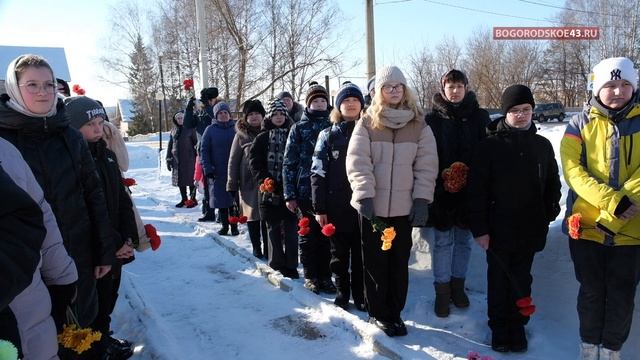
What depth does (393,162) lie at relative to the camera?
3.77 meters

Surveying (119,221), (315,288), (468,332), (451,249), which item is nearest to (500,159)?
(451,249)

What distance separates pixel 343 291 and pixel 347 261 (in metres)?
0.29

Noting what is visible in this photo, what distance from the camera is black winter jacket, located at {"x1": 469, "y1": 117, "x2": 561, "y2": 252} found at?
3.56m

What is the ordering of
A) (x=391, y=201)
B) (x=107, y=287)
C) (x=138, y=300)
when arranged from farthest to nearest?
1. (x=138, y=300)
2. (x=391, y=201)
3. (x=107, y=287)

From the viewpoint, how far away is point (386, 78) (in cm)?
380

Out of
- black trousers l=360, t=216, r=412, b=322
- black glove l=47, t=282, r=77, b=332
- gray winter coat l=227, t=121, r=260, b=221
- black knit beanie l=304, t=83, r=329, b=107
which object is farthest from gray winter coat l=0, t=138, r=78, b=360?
gray winter coat l=227, t=121, r=260, b=221

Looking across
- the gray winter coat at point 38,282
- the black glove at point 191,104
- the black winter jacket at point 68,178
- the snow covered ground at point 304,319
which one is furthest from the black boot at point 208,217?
the gray winter coat at point 38,282

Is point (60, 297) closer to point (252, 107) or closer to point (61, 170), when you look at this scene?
point (61, 170)

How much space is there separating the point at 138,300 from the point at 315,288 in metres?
1.75

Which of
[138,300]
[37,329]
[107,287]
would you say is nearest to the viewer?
[37,329]

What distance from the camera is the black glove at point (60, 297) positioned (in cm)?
240

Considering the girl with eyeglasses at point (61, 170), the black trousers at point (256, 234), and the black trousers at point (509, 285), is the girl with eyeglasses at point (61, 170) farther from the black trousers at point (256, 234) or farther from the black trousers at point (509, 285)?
the black trousers at point (256, 234)

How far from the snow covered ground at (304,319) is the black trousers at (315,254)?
0.24 m

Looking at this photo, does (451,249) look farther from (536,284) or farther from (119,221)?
(119,221)
